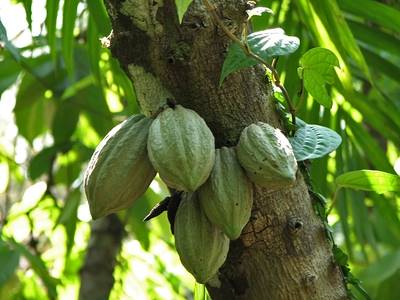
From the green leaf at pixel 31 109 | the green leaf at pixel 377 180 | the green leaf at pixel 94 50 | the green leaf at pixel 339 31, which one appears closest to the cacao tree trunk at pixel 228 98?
the green leaf at pixel 377 180

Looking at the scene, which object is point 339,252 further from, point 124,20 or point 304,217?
point 124,20

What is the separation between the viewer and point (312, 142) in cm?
109

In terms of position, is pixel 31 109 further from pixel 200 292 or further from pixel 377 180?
Result: pixel 377 180

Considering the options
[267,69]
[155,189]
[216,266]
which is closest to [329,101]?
[267,69]

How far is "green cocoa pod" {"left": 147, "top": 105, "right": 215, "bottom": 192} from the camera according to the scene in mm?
925

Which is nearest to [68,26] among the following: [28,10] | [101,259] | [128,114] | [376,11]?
[28,10]

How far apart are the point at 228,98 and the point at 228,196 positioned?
0.55 feet

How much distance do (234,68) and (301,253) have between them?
29 centimetres

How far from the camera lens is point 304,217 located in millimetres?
1084

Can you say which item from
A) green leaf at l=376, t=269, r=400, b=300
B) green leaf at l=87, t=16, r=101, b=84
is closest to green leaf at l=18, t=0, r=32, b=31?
green leaf at l=87, t=16, r=101, b=84

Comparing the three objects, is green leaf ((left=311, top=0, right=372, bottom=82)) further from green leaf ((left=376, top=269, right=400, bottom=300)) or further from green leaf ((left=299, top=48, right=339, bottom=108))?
green leaf ((left=376, top=269, right=400, bottom=300))

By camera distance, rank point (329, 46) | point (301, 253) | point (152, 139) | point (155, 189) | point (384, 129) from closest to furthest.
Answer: point (152, 139) → point (301, 253) → point (329, 46) → point (384, 129) → point (155, 189)

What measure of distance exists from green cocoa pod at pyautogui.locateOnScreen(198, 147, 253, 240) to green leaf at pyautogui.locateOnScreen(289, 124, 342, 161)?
127 millimetres

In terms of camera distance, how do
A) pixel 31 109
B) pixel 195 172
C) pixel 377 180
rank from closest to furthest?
pixel 195 172, pixel 377 180, pixel 31 109
